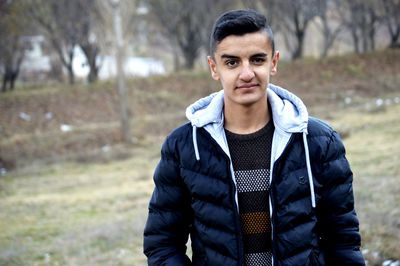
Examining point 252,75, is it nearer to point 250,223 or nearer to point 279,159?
point 279,159

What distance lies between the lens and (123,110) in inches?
715

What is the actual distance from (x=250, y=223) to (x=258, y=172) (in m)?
0.21

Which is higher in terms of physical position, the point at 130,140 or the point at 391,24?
the point at 391,24

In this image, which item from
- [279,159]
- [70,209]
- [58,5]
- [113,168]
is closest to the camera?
[279,159]

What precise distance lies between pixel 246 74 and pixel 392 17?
91.0ft

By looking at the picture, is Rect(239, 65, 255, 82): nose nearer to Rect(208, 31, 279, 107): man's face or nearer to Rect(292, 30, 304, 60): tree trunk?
Rect(208, 31, 279, 107): man's face

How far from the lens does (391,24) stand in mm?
28125

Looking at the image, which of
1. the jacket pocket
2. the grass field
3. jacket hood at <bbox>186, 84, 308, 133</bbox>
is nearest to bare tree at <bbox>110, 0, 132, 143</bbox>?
the grass field

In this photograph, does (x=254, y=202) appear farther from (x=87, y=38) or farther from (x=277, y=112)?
(x=87, y=38)

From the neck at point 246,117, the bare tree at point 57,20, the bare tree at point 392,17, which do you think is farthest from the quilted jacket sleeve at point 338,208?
the bare tree at point 392,17

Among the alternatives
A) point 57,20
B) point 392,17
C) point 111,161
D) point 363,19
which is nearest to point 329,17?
point 363,19

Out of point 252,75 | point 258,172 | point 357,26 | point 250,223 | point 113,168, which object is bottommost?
point 113,168

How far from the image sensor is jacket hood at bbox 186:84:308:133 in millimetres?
2201

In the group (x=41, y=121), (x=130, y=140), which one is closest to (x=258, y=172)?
(x=130, y=140)
